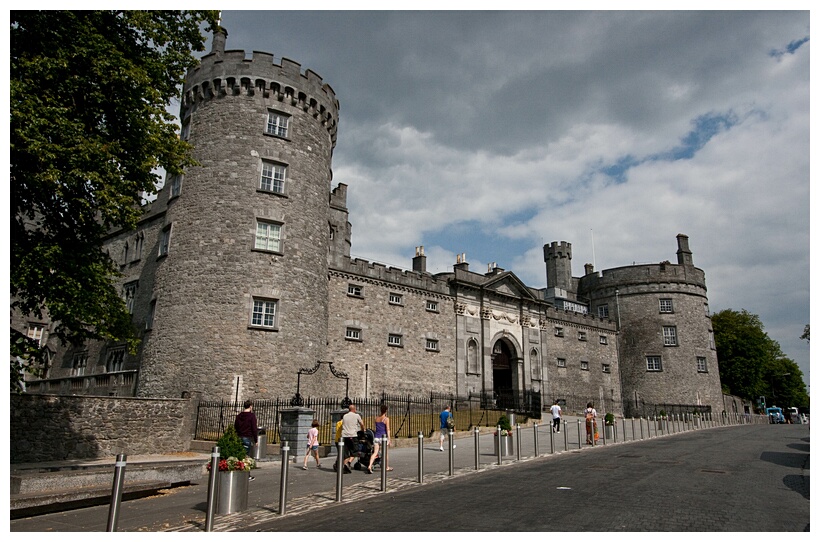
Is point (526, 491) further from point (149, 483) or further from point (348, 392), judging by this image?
point (348, 392)

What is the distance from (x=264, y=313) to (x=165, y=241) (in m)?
6.03

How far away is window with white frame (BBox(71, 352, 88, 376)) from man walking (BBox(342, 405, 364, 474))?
22091mm

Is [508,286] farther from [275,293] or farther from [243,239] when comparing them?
[243,239]

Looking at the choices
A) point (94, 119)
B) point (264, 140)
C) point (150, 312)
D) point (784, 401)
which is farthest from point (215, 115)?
point (784, 401)

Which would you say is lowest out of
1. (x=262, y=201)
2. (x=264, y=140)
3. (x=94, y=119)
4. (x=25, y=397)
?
(x=25, y=397)

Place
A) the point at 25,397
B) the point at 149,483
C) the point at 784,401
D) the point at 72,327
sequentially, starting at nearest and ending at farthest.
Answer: the point at 149,483 < the point at 72,327 < the point at 25,397 < the point at 784,401

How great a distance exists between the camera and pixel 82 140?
1106 cm

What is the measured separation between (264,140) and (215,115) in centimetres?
255

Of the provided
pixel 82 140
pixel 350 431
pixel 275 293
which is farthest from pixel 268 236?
pixel 82 140

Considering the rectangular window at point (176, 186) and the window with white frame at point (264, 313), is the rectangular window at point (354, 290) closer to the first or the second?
the window with white frame at point (264, 313)

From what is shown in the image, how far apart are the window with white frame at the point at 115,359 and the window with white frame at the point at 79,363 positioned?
317cm

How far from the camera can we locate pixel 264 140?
1016 inches

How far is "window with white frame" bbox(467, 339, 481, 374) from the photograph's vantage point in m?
36.5

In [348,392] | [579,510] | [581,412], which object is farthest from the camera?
[581,412]
